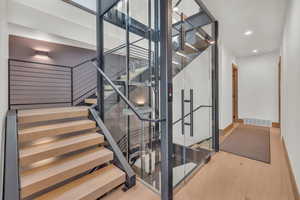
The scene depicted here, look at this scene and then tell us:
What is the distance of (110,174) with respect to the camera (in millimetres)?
1810

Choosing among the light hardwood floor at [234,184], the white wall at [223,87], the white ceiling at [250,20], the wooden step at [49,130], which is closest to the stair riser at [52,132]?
the wooden step at [49,130]

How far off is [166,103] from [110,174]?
1.19 meters

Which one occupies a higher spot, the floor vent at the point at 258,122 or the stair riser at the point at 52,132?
the stair riser at the point at 52,132

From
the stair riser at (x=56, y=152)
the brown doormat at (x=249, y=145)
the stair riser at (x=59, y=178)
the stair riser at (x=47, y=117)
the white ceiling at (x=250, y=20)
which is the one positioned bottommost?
the brown doormat at (x=249, y=145)

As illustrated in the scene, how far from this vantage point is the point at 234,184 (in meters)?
1.85

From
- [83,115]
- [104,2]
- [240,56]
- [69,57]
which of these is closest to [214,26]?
[104,2]

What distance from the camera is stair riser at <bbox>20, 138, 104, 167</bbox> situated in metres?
→ 1.55

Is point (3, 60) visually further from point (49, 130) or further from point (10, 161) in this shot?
point (10, 161)

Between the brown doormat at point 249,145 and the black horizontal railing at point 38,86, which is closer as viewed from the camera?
the brown doormat at point 249,145

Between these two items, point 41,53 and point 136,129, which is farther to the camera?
point 41,53

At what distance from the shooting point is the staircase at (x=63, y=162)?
4.87ft

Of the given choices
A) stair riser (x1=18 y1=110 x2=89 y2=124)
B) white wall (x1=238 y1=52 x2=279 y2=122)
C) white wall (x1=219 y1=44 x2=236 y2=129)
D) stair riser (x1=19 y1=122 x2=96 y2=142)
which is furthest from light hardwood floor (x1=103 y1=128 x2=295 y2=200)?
white wall (x1=238 y1=52 x2=279 y2=122)

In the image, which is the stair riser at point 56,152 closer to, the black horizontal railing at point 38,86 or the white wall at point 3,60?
the white wall at point 3,60

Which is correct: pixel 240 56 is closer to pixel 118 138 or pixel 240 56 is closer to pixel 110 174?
pixel 118 138
